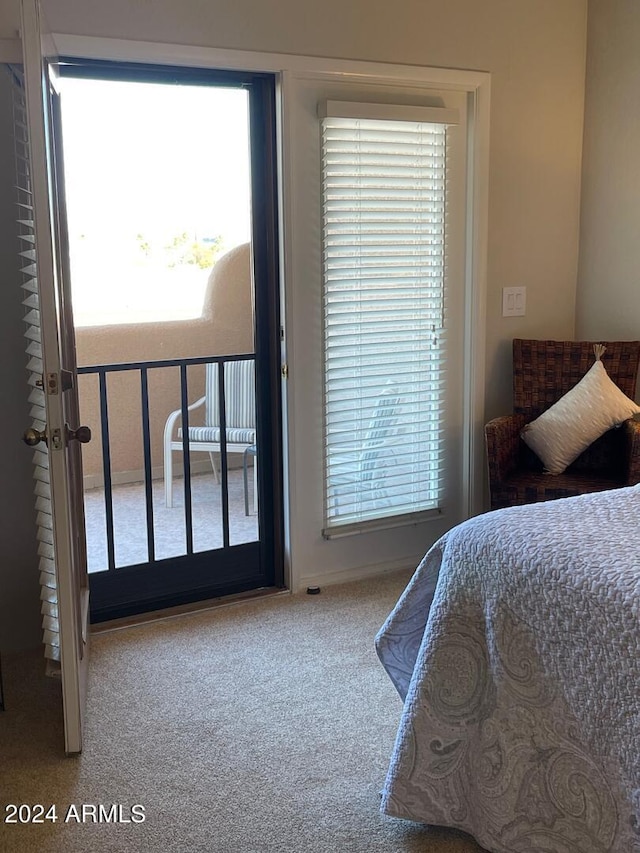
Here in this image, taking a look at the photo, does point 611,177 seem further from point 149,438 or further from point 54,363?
point 54,363

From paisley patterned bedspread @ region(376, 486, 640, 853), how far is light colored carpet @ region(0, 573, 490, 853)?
203 millimetres

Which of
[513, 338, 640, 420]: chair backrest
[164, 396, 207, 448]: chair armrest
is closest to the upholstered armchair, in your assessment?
[513, 338, 640, 420]: chair backrest

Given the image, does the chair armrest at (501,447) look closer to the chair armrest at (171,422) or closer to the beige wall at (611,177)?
the beige wall at (611,177)

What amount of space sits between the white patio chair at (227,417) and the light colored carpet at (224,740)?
3.30ft

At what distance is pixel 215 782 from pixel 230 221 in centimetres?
226

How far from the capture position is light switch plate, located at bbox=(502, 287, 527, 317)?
386cm

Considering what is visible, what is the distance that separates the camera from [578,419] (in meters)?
3.53

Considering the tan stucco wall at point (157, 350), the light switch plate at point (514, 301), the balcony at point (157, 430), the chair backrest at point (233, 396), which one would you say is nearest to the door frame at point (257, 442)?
the balcony at point (157, 430)

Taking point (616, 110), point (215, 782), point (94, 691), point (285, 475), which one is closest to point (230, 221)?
point (285, 475)

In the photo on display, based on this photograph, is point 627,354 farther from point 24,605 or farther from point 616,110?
point 24,605

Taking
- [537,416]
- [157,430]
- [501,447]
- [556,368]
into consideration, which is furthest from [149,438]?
[556,368]

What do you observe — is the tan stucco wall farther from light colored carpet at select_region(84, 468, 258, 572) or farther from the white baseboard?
the white baseboard

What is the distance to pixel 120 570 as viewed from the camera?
3555mm

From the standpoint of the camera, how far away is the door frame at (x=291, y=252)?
3070 millimetres
